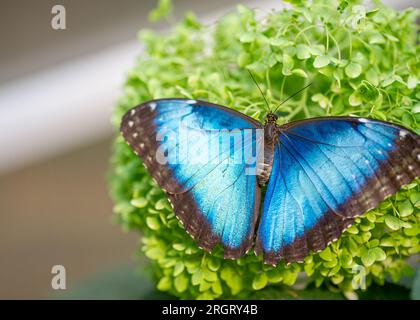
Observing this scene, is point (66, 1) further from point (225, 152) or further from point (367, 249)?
point (367, 249)

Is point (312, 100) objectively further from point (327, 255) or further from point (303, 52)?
point (327, 255)

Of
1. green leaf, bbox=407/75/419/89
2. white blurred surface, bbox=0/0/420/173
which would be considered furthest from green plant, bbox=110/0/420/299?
white blurred surface, bbox=0/0/420/173

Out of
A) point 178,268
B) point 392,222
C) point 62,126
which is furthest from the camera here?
point 62,126

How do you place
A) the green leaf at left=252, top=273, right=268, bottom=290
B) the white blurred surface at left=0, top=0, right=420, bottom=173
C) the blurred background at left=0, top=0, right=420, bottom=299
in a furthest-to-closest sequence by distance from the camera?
the white blurred surface at left=0, top=0, right=420, bottom=173
the blurred background at left=0, top=0, right=420, bottom=299
the green leaf at left=252, top=273, right=268, bottom=290

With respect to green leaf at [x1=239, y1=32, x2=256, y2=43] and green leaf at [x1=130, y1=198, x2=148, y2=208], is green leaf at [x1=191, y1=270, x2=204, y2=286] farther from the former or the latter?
green leaf at [x1=239, y1=32, x2=256, y2=43]

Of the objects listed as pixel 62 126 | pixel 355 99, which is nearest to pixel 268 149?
pixel 355 99

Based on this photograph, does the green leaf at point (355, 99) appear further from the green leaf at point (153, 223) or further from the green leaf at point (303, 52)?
the green leaf at point (153, 223)

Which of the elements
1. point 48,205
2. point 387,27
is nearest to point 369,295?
point 387,27
